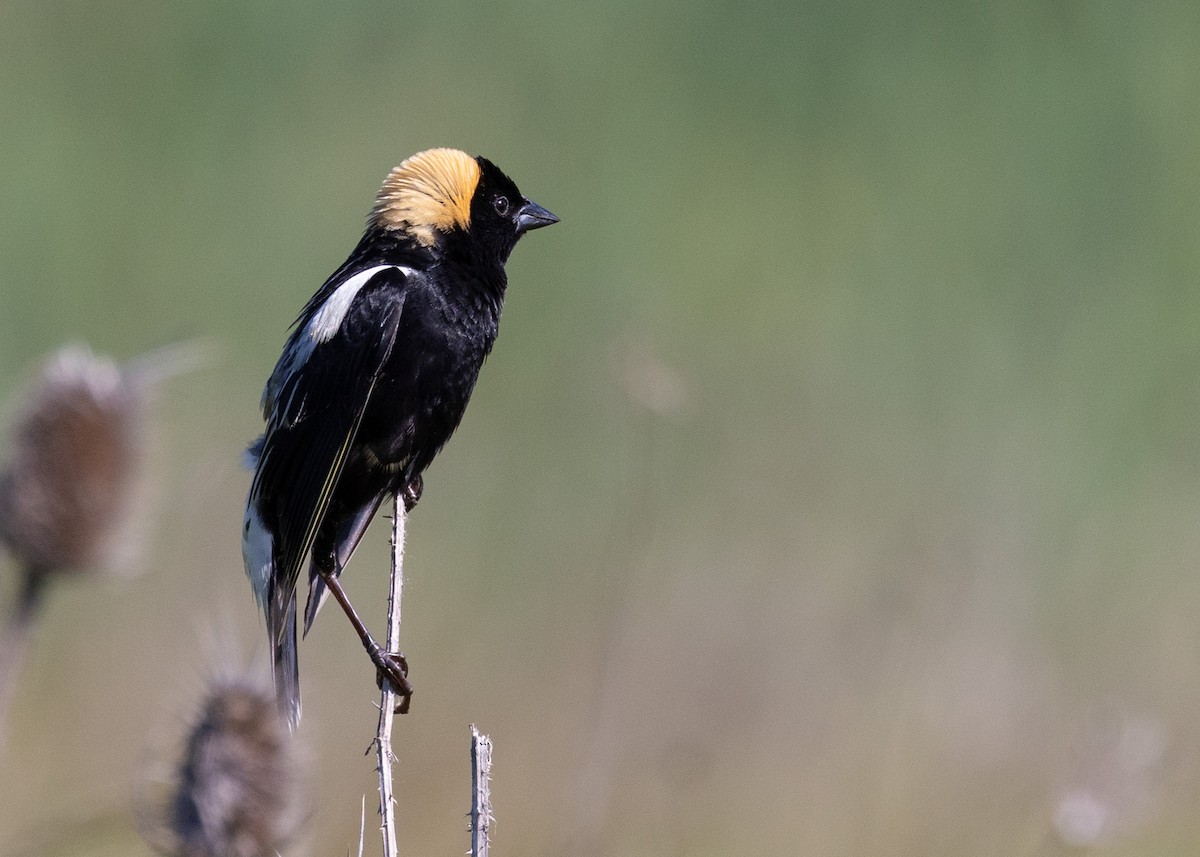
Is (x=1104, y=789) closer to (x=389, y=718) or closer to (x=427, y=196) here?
(x=389, y=718)

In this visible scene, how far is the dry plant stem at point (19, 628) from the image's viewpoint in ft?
5.03

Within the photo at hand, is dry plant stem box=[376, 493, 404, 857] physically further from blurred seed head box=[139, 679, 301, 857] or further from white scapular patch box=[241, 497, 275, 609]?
white scapular patch box=[241, 497, 275, 609]

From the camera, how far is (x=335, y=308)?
3.06 m

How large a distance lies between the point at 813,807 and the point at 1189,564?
174cm

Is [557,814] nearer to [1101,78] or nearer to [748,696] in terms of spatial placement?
[748,696]

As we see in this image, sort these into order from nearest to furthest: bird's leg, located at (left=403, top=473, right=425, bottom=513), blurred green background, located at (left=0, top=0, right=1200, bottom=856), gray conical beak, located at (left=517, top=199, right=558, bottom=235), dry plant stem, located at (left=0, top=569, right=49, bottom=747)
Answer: dry plant stem, located at (left=0, top=569, right=49, bottom=747) < bird's leg, located at (left=403, top=473, right=425, bottom=513) < gray conical beak, located at (left=517, top=199, right=558, bottom=235) < blurred green background, located at (left=0, top=0, right=1200, bottom=856)

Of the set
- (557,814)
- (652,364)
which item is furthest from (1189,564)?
(652,364)

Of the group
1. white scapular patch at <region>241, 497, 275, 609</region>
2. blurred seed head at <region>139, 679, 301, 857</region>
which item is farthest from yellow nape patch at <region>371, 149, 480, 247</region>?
blurred seed head at <region>139, 679, 301, 857</region>

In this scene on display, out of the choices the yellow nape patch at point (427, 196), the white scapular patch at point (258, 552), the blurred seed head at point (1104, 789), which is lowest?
the blurred seed head at point (1104, 789)

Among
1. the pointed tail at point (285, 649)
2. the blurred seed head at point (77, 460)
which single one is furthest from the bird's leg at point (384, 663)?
the blurred seed head at point (77, 460)

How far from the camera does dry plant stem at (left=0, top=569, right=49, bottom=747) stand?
5.03 feet

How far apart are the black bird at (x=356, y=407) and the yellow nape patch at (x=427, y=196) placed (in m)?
0.03

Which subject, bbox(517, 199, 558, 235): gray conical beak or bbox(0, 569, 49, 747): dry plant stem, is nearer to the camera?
bbox(0, 569, 49, 747): dry plant stem

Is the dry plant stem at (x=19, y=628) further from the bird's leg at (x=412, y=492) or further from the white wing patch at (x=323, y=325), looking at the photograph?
the bird's leg at (x=412, y=492)
